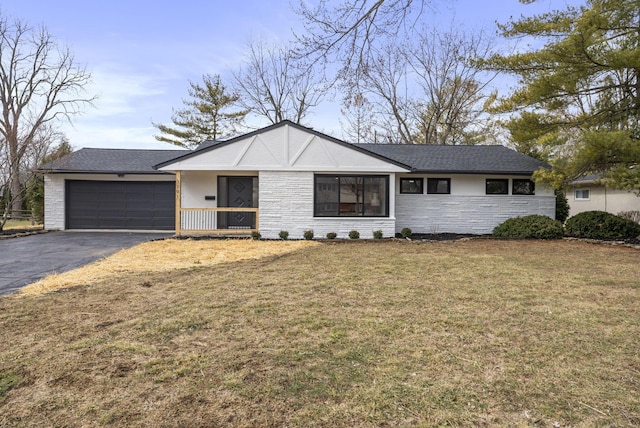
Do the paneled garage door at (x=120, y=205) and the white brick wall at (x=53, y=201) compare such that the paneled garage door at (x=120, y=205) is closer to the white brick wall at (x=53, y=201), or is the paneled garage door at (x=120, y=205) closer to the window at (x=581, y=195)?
the white brick wall at (x=53, y=201)

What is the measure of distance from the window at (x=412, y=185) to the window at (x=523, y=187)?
356cm

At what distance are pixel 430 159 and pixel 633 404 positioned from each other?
1320 centimetres

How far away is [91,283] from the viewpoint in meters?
6.00

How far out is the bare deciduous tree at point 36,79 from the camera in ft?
74.2

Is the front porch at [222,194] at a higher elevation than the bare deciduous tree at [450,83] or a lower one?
lower

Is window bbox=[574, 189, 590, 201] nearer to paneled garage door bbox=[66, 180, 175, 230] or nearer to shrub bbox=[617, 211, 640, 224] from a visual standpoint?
shrub bbox=[617, 211, 640, 224]

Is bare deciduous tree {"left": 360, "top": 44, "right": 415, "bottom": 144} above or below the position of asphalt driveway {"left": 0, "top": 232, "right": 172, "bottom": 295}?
above

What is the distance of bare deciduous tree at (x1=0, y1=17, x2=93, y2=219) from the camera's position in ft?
74.2

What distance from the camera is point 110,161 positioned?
1577 cm

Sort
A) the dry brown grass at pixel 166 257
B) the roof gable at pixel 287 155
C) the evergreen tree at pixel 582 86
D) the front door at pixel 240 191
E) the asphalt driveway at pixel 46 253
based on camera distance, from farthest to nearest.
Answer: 1. the front door at pixel 240 191
2. the roof gable at pixel 287 155
3. the evergreen tree at pixel 582 86
4. the asphalt driveway at pixel 46 253
5. the dry brown grass at pixel 166 257

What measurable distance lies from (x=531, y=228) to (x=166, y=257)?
11700 millimetres

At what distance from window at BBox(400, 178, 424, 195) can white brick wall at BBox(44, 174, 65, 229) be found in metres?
13.6

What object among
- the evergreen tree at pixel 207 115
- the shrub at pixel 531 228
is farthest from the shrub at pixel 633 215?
the evergreen tree at pixel 207 115

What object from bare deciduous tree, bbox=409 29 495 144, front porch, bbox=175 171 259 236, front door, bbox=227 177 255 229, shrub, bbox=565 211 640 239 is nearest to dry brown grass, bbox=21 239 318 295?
front porch, bbox=175 171 259 236
